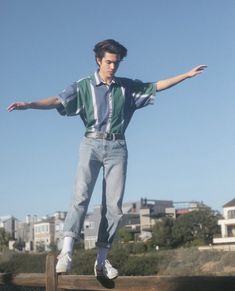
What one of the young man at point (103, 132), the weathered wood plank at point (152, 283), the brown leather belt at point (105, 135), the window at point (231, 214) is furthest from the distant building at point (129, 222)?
the brown leather belt at point (105, 135)

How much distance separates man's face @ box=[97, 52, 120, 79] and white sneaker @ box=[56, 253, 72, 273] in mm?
1451

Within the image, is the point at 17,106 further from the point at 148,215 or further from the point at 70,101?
the point at 148,215

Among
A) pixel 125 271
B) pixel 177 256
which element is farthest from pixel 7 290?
pixel 177 256

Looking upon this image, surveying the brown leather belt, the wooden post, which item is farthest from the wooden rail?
the brown leather belt

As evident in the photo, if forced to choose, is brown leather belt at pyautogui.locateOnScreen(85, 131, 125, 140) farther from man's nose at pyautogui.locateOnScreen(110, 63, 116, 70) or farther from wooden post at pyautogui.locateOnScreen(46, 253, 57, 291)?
wooden post at pyautogui.locateOnScreen(46, 253, 57, 291)

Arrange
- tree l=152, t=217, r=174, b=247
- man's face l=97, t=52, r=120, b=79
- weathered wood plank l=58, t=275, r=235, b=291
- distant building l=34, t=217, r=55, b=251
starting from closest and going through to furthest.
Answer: weathered wood plank l=58, t=275, r=235, b=291 → man's face l=97, t=52, r=120, b=79 → tree l=152, t=217, r=174, b=247 → distant building l=34, t=217, r=55, b=251

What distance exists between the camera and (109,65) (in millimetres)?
4656

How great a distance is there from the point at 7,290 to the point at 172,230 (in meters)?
63.2

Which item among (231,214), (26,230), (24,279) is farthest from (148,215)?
(24,279)

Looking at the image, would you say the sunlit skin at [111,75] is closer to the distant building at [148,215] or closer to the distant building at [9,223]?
the distant building at [148,215]

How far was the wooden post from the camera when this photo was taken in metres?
4.72

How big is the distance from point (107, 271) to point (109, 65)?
1.62 metres

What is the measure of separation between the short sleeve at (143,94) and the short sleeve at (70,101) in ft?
1.55

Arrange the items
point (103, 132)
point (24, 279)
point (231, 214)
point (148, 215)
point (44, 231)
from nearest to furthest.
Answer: point (103, 132) < point (24, 279) < point (231, 214) < point (148, 215) < point (44, 231)
